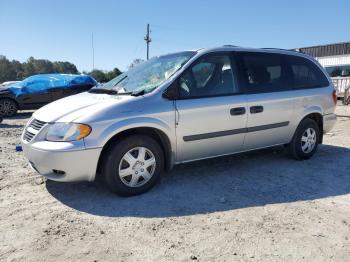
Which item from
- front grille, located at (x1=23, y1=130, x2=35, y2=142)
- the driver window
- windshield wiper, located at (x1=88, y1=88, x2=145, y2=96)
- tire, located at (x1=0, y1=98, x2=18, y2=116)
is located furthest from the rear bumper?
tire, located at (x1=0, y1=98, x2=18, y2=116)

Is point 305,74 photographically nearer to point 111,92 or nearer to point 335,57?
point 111,92

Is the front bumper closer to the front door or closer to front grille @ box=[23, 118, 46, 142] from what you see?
front grille @ box=[23, 118, 46, 142]

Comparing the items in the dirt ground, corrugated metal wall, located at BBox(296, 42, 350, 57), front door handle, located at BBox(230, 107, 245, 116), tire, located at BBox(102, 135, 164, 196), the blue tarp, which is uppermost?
corrugated metal wall, located at BBox(296, 42, 350, 57)

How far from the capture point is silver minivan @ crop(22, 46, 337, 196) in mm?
3699

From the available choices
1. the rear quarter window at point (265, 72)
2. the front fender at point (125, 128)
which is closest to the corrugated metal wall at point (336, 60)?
the rear quarter window at point (265, 72)

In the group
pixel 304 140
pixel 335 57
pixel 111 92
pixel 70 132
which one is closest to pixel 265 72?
pixel 304 140

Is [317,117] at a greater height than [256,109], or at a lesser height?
lesser

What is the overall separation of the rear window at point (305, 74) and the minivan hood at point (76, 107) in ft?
9.47

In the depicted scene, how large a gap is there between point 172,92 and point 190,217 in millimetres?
1515

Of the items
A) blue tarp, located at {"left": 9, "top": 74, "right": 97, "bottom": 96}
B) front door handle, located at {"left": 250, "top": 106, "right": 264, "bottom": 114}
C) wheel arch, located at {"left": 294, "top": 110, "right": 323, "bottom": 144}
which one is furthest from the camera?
blue tarp, located at {"left": 9, "top": 74, "right": 97, "bottom": 96}

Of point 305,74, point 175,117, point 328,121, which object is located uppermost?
point 305,74

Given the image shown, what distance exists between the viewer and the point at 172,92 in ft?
13.6

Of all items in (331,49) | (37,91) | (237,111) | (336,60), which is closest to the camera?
(237,111)

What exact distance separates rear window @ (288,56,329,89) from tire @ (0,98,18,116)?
32.1ft
